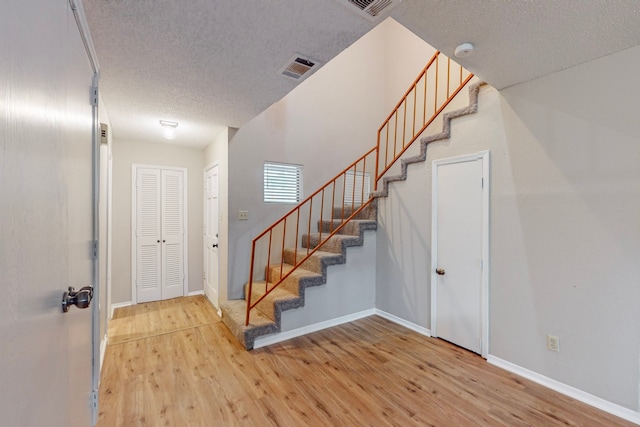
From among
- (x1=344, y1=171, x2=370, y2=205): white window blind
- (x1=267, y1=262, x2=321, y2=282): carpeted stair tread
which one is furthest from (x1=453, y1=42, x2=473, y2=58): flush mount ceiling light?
(x1=344, y1=171, x2=370, y2=205): white window blind

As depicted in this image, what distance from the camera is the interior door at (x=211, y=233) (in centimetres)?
398

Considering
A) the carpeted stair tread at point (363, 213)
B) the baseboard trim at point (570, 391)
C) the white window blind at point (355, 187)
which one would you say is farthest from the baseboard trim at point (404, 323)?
the white window blind at point (355, 187)

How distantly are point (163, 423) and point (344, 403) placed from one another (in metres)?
1.24

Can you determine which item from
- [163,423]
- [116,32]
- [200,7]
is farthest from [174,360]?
[200,7]

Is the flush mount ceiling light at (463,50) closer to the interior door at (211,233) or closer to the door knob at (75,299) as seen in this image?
the door knob at (75,299)

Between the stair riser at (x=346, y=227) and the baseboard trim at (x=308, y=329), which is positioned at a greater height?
the stair riser at (x=346, y=227)

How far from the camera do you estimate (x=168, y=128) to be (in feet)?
11.2

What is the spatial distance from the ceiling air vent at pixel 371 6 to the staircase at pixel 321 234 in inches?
66.1

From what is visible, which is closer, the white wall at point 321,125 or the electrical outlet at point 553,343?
the electrical outlet at point 553,343

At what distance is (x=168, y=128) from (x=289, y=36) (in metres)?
2.37

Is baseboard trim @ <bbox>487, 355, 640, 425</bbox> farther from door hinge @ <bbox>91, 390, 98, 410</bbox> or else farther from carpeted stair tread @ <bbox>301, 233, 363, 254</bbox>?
door hinge @ <bbox>91, 390, 98, 410</bbox>

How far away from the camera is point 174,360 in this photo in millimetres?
2619

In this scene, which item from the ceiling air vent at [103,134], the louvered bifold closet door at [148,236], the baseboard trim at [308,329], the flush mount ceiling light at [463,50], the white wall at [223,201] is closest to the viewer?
the flush mount ceiling light at [463,50]

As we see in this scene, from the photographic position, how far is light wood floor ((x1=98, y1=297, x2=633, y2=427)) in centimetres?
190
